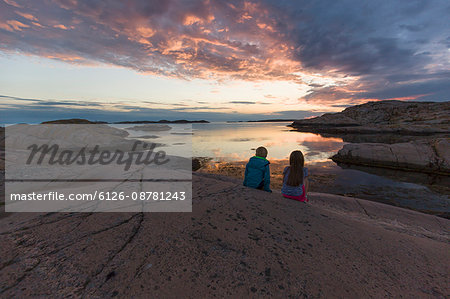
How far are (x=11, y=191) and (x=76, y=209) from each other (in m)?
5.10

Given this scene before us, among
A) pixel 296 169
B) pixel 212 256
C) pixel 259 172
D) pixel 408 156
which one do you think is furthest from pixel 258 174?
pixel 408 156

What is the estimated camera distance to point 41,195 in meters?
4.53

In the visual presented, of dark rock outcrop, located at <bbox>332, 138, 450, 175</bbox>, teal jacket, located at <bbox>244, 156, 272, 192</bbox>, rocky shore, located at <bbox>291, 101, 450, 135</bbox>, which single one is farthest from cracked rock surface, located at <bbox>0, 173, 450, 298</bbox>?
rocky shore, located at <bbox>291, 101, 450, 135</bbox>

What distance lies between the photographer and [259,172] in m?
5.05

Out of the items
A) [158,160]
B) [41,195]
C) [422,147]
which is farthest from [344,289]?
[422,147]

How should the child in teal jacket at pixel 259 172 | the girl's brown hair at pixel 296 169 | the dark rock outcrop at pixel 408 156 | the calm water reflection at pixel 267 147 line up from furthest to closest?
1. the calm water reflection at pixel 267 147
2. the dark rock outcrop at pixel 408 156
3. the child in teal jacket at pixel 259 172
4. the girl's brown hair at pixel 296 169

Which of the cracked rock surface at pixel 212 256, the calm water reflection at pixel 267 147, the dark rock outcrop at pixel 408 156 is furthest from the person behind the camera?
the calm water reflection at pixel 267 147

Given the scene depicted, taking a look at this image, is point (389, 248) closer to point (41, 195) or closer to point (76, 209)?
point (76, 209)

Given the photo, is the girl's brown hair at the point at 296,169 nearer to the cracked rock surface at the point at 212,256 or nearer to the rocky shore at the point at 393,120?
the cracked rock surface at the point at 212,256

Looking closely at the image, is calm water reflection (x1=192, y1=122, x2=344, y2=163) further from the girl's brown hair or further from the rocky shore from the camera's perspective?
the rocky shore

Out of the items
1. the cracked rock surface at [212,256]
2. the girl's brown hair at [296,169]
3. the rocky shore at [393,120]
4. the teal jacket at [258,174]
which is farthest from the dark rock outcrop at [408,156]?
the rocky shore at [393,120]

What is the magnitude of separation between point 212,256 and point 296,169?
3.12 meters

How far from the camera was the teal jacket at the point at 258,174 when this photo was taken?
497 centimetres

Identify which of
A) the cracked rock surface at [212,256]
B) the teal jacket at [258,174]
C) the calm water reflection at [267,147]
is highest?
the teal jacket at [258,174]
